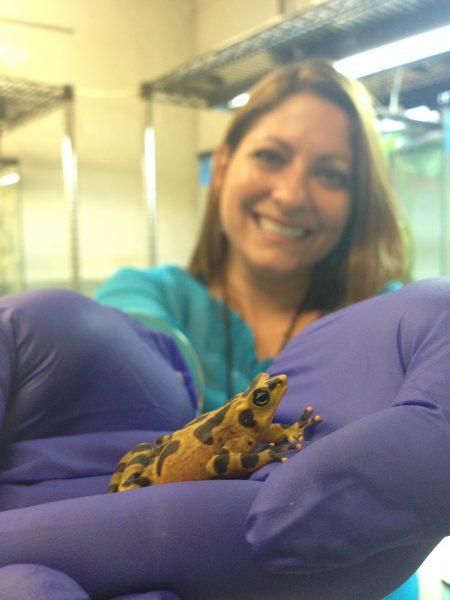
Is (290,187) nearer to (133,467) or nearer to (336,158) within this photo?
(336,158)

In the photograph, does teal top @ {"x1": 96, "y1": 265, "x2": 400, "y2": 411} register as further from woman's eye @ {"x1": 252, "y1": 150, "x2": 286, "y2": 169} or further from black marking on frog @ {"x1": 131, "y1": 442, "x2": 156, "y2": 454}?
black marking on frog @ {"x1": 131, "y1": 442, "x2": 156, "y2": 454}

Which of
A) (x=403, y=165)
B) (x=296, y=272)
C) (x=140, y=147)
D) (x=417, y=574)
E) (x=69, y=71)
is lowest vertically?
(x=417, y=574)

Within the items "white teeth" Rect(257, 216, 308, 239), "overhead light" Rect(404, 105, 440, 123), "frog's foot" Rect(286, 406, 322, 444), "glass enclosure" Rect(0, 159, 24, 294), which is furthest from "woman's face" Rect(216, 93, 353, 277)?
"glass enclosure" Rect(0, 159, 24, 294)

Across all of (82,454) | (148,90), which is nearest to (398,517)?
(82,454)

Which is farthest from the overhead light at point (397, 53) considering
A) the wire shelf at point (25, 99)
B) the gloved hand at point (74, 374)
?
the wire shelf at point (25, 99)

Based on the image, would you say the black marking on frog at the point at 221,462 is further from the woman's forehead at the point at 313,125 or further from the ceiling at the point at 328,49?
the ceiling at the point at 328,49

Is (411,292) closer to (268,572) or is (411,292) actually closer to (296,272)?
(268,572)

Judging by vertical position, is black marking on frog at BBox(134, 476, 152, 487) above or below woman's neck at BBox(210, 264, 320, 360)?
below
